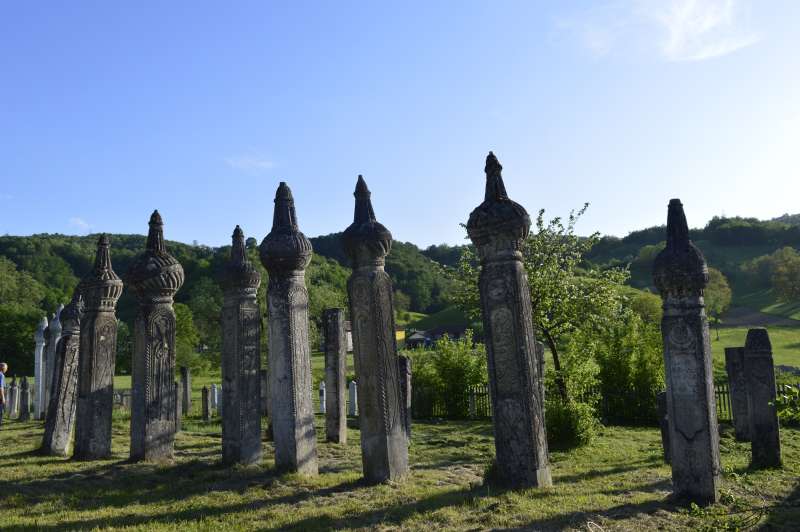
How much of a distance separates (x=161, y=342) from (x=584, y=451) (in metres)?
8.40

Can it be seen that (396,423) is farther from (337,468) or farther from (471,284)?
(471,284)

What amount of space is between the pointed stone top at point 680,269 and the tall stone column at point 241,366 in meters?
6.22

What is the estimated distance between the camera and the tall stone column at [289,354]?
29.5ft

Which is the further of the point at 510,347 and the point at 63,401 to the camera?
the point at 63,401

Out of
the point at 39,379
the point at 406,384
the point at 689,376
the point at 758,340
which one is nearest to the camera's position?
the point at 689,376

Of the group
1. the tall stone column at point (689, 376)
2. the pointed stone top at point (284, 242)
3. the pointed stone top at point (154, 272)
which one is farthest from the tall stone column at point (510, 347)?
the pointed stone top at point (154, 272)

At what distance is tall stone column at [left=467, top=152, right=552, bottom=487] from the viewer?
294 inches

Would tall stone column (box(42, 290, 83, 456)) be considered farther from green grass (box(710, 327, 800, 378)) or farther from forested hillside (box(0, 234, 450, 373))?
green grass (box(710, 327, 800, 378))

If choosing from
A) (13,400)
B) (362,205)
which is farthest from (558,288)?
(13,400)

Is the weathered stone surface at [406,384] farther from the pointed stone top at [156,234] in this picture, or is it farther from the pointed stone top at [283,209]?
the pointed stone top at [156,234]

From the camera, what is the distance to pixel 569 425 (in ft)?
41.9

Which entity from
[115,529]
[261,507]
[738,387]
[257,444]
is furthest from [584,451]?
[115,529]

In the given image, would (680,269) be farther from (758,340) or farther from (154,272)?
(154,272)

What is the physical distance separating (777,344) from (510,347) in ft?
139
